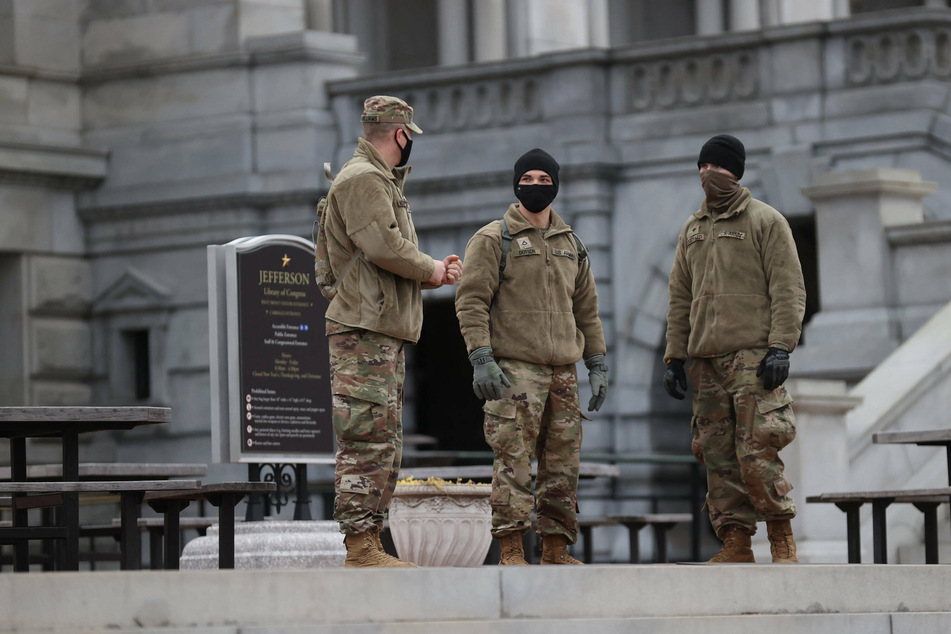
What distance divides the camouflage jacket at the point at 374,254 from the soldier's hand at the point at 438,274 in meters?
0.05

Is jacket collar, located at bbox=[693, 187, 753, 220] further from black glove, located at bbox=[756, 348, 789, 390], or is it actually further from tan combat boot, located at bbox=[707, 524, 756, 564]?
tan combat boot, located at bbox=[707, 524, 756, 564]

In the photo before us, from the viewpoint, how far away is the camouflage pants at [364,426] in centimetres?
889

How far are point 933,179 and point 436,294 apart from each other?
558 centimetres

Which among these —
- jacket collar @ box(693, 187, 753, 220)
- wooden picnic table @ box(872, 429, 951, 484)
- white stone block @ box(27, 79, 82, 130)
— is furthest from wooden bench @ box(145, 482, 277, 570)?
white stone block @ box(27, 79, 82, 130)

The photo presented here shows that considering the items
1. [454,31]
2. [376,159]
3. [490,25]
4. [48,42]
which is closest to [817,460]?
[376,159]

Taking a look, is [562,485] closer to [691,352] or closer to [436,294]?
[691,352]

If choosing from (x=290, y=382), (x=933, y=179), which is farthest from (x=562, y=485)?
(x=933, y=179)

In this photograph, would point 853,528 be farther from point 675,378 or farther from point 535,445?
point 535,445

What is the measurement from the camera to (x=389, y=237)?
903cm

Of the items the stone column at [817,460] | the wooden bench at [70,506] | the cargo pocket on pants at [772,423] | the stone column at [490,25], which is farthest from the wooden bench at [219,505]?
the stone column at [490,25]

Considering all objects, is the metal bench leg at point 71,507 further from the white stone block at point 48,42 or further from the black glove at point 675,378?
the white stone block at point 48,42

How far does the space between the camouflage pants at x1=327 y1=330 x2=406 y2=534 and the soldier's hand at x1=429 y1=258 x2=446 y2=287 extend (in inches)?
14.5

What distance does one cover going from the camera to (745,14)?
2731 centimetres

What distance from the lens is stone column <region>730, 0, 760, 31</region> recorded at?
27.2 metres
